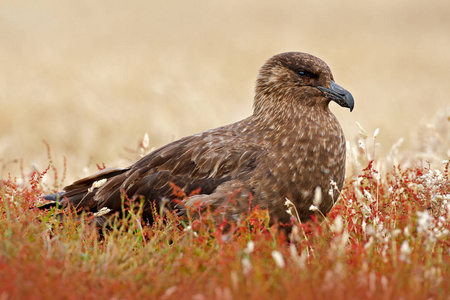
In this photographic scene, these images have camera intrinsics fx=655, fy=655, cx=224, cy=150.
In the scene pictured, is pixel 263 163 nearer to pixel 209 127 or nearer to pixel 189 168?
pixel 189 168

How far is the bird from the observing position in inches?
160

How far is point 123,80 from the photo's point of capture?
12.0 metres

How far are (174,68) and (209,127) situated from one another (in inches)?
150

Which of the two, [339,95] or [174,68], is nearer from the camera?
[339,95]

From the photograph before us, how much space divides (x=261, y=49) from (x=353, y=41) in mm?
3168

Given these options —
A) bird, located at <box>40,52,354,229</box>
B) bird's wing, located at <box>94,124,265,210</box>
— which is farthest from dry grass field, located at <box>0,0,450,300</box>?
bird's wing, located at <box>94,124,265,210</box>

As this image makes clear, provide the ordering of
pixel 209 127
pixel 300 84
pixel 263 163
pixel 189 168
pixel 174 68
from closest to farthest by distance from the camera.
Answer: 1. pixel 263 163
2. pixel 189 168
3. pixel 300 84
4. pixel 209 127
5. pixel 174 68

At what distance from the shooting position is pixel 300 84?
4570 mm

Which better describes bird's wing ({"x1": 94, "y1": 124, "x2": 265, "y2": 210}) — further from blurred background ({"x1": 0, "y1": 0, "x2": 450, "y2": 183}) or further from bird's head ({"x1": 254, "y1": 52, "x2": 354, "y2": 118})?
blurred background ({"x1": 0, "y1": 0, "x2": 450, "y2": 183})

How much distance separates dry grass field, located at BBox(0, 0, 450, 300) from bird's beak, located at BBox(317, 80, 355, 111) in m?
0.31

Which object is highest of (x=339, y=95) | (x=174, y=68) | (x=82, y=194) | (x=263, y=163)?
(x=174, y=68)

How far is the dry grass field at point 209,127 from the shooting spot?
274 cm

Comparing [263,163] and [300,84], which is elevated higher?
[300,84]

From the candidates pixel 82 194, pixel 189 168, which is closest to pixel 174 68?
pixel 82 194
